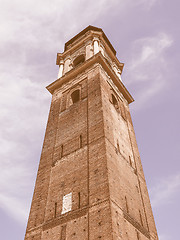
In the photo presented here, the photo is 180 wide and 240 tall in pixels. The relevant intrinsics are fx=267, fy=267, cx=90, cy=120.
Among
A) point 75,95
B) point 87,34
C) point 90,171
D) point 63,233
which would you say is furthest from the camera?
point 87,34

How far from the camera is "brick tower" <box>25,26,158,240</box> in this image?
1161 cm

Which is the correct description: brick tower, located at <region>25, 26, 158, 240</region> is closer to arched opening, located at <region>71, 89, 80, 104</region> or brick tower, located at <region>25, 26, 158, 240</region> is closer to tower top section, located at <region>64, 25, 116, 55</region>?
arched opening, located at <region>71, 89, 80, 104</region>

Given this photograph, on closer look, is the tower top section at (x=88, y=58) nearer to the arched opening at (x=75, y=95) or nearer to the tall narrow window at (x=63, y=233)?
the arched opening at (x=75, y=95)

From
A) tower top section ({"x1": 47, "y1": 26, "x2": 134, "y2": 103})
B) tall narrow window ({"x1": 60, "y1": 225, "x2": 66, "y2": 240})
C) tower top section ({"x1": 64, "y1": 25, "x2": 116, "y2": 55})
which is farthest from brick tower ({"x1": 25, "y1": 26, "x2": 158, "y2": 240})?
tower top section ({"x1": 64, "y1": 25, "x2": 116, "y2": 55})

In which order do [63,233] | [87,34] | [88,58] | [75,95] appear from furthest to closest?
[87,34] < [88,58] < [75,95] < [63,233]

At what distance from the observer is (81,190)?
42.6ft

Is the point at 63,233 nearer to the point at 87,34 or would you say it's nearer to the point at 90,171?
the point at 90,171

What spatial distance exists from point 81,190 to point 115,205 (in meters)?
2.07

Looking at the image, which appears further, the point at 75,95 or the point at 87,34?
the point at 87,34

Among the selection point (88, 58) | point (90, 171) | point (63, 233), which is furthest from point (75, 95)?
point (63, 233)

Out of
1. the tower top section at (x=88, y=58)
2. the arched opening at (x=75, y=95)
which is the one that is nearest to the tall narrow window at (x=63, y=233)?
the arched opening at (x=75, y=95)

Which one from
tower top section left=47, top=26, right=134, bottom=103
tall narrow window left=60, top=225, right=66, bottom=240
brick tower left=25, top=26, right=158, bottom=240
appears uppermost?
tower top section left=47, top=26, right=134, bottom=103

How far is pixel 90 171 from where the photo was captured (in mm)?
13430

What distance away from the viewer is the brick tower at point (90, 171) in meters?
11.6
